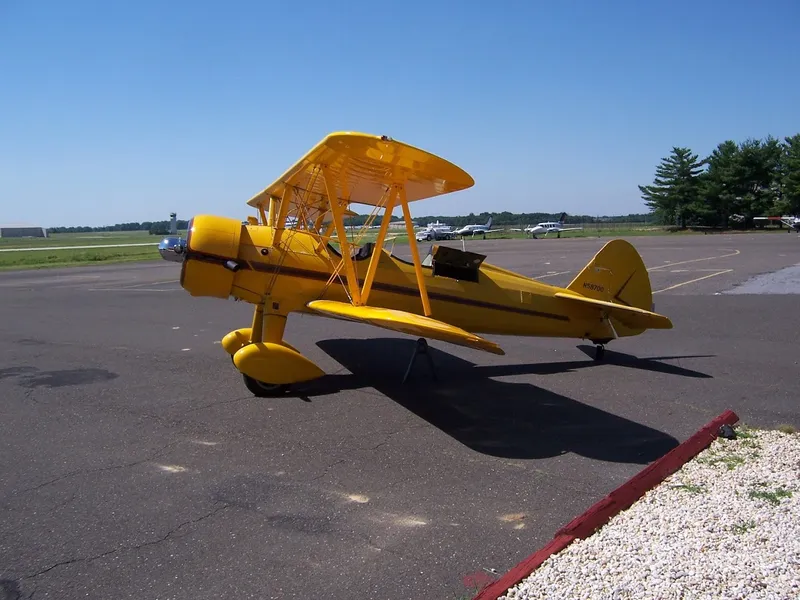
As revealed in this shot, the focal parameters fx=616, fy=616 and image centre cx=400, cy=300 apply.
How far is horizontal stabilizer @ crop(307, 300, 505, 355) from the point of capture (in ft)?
18.8

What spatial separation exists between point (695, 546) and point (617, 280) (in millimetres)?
6769

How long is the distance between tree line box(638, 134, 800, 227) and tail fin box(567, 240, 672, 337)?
6339 centimetres

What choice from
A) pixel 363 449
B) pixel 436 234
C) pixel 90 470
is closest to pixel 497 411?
pixel 363 449

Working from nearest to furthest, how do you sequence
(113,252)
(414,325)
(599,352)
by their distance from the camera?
(414,325), (599,352), (113,252)

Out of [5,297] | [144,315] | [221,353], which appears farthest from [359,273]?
[5,297]

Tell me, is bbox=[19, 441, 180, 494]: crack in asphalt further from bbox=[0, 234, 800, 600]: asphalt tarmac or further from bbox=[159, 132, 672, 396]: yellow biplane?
bbox=[159, 132, 672, 396]: yellow biplane

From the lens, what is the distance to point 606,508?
3.74 meters

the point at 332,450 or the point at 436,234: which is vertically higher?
the point at 436,234

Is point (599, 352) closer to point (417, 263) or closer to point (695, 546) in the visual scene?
point (417, 263)

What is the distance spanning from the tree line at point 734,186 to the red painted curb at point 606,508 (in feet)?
224

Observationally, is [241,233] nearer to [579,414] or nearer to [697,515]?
[579,414]

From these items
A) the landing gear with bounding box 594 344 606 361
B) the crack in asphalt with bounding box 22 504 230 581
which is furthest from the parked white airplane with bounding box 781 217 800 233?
the crack in asphalt with bounding box 22 504 230 581

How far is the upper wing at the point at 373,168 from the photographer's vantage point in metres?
6.52

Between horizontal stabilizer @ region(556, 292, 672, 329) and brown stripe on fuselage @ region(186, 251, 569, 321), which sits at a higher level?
brown stripe on fuselage @ region(186, 251, 569, 321)
